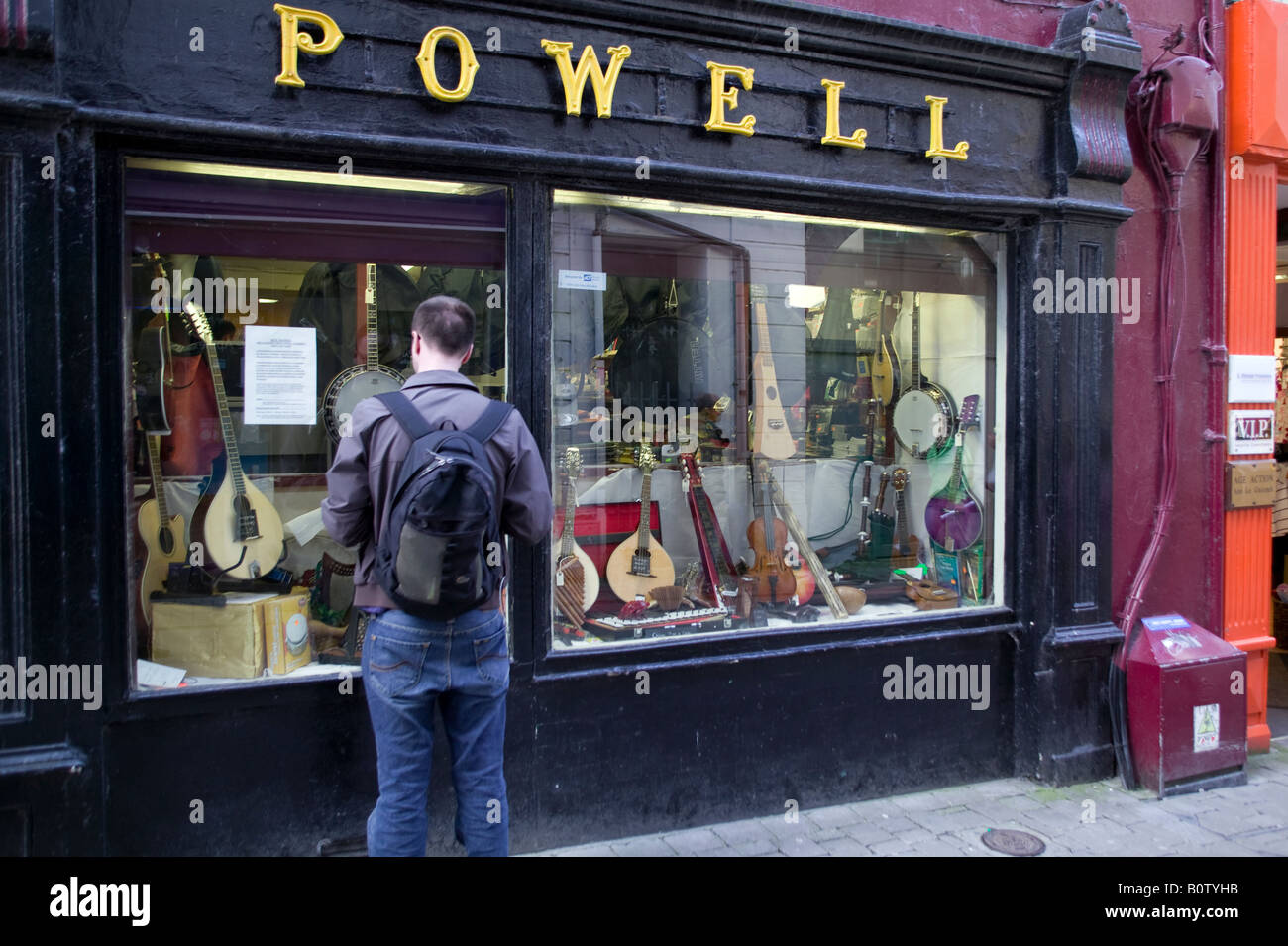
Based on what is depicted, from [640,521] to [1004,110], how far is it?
8.91ft

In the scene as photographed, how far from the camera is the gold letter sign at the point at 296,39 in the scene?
348 cm

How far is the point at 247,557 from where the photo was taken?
13.1 feet

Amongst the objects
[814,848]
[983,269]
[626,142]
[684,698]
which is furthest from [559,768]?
[983,269]

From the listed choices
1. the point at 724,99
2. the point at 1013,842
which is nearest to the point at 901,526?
the point at 1013,842

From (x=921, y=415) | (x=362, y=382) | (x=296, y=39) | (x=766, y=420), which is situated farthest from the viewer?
(x=921, y=415)

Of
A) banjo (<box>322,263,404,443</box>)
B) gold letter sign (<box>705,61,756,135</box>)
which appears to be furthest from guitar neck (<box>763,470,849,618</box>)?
banjo (<box>322,263,404,443</box>)

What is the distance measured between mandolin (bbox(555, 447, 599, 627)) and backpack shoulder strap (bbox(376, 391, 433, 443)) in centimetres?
146

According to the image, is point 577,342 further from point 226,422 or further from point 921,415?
point 921,415

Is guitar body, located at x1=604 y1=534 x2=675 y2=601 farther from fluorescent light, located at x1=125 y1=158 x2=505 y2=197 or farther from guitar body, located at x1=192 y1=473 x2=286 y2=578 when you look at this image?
fluorescent light, located at x1=125 y1=158 x2=505 y2=197

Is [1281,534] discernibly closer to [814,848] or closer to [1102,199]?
[1102,199]

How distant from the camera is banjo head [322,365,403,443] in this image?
4.01 meters

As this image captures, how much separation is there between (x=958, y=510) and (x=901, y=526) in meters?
0.31

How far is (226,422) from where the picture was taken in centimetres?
394

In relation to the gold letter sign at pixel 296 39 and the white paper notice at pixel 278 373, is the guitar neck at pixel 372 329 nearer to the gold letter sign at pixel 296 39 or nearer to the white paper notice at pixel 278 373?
the white paper notice at pixel 278 373
